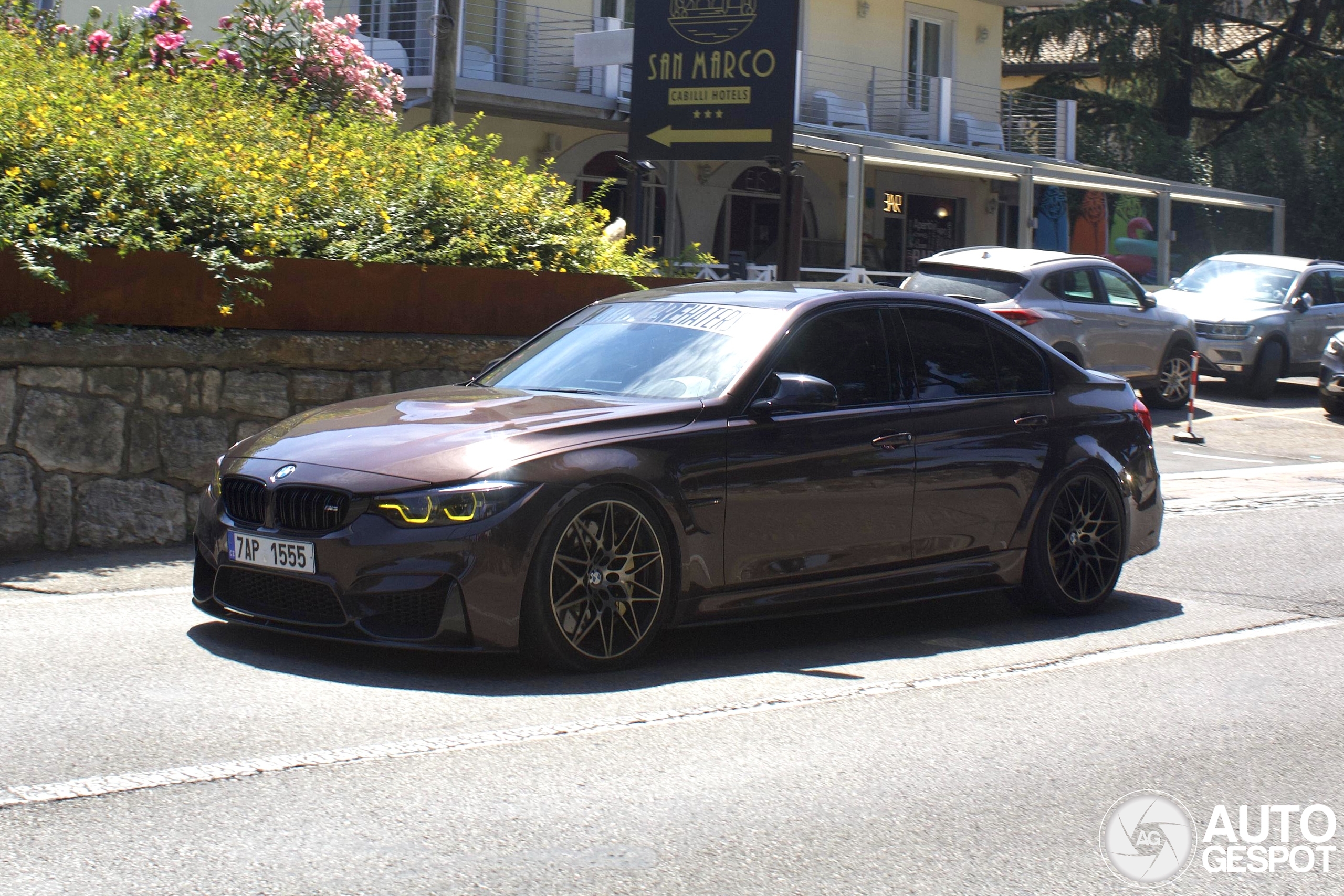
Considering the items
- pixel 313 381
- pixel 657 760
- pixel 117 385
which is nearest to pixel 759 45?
pixel 313 381

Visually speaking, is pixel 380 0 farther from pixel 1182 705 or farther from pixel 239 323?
pixel 1182 705

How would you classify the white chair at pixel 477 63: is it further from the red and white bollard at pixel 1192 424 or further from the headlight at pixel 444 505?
the headlight at pixel 444 505

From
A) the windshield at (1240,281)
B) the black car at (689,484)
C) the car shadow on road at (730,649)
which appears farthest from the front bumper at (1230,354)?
the black car at (689,484)

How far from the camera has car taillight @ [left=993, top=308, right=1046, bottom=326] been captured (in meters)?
15.8

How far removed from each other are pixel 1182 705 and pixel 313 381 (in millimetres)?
5690

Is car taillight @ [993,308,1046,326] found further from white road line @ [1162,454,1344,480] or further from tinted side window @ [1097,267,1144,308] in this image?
white road line @ [1162,454,1344,480]

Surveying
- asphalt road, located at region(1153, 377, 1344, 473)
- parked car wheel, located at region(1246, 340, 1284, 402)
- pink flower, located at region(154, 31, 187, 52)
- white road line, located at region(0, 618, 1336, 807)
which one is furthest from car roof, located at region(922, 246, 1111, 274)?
white road line, located at region(0, 618, 1336, 807)

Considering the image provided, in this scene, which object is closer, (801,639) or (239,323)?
(801,639)

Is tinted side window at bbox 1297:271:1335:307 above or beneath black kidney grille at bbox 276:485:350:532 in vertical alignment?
above

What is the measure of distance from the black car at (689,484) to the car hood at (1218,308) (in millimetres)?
13594

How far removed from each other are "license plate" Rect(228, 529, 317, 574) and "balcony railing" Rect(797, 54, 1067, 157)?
903 inches

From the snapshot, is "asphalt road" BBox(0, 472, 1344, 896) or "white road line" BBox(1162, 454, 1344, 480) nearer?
"asphalt road" BBox(0, 472, 1344, 896)

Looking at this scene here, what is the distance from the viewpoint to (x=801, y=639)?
6.90 m

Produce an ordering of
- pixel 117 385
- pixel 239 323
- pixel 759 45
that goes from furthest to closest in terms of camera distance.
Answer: pixel 759 45 → pixel 239 323 → pixel 117 385
